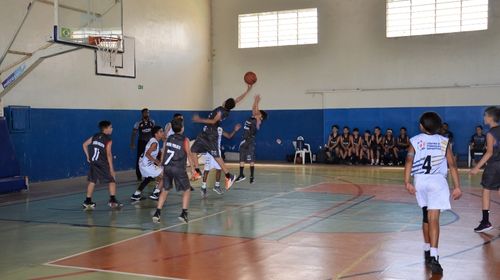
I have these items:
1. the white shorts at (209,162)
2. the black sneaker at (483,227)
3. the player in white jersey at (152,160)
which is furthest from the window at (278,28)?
the black sneaker at (483,227)

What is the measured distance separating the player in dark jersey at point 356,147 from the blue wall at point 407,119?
71 centimetres

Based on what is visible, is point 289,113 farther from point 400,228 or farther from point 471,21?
point 400,228

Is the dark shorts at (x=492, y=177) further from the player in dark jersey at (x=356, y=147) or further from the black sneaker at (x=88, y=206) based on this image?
the player in dark jersey at (x=356, y=147)

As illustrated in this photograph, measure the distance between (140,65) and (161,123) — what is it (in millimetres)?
2297

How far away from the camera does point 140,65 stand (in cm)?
1842

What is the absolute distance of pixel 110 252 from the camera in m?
6.63

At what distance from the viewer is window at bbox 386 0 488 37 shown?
19.0 metres

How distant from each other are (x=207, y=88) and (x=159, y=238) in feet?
51.6

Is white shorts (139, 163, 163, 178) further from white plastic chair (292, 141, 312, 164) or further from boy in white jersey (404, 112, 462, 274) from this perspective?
white plastic chair (292, 141, 312, 164)

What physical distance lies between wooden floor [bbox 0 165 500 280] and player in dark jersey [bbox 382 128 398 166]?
7219 millimetres

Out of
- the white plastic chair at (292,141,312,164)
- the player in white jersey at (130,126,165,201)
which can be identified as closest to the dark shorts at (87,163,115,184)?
the player in white jersey at (130,126,165,201)

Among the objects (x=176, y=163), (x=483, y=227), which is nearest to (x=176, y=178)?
(x=176, y=163)

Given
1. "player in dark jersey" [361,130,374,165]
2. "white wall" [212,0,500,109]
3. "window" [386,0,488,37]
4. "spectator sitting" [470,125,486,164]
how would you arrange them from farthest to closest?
"player in dark jersey" [361,130,374,165], "white wall" [212,0,500,109], "window" [386,0,488,37], "spectator sitting" [470,125,486,164]

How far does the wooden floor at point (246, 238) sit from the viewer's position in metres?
5.77
